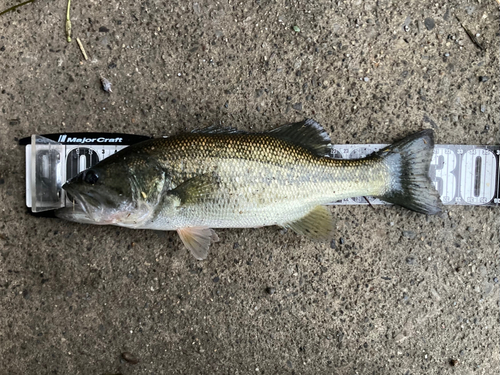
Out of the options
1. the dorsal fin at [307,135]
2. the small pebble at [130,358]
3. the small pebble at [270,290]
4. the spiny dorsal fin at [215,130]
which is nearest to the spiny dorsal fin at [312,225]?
the dorsal fin at [307,135]

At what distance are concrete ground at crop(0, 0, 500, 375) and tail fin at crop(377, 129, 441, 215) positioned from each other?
0.69 feet

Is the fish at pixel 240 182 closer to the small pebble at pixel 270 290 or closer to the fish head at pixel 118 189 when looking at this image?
the fish head at pixel 118 189

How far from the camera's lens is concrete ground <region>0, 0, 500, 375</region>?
110 inches

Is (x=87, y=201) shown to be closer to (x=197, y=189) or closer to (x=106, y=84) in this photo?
(x=197, y=189)

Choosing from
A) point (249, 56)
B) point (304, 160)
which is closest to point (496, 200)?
point (304, 160)

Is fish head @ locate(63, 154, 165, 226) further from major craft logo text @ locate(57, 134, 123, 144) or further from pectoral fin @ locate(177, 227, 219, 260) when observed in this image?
major craft logo text @ locate(57, 134, 123, 144)

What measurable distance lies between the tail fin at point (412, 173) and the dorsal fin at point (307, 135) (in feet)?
1.42

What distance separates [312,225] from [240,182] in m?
0.65

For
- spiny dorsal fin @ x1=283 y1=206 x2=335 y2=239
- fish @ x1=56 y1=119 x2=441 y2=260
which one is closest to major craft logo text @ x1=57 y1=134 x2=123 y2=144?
fish @ x1=56 y1=119 x2=441 y2=260

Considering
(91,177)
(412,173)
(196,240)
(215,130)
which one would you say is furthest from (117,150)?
(412,173)

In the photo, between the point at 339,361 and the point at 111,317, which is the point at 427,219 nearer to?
the point at 339,361

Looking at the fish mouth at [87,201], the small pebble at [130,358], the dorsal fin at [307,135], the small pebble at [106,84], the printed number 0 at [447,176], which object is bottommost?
the small pebble at [130,358]

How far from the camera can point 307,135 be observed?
103 inches

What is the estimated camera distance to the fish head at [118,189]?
2.32 metres
